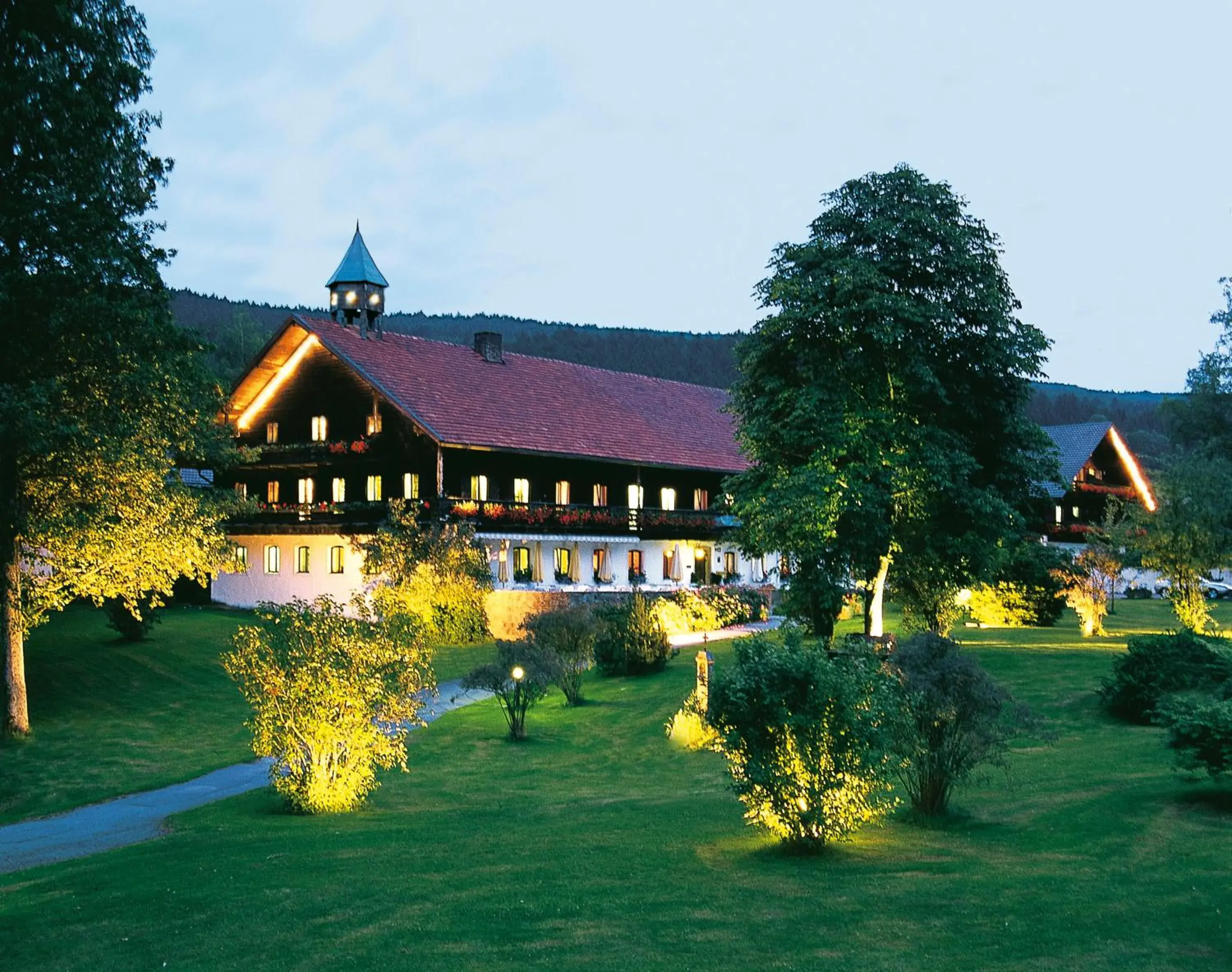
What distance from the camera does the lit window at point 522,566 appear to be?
50094mm

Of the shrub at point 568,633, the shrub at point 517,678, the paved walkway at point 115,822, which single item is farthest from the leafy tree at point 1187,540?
the paved walkway at point 115,822

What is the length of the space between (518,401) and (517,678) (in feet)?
96.1

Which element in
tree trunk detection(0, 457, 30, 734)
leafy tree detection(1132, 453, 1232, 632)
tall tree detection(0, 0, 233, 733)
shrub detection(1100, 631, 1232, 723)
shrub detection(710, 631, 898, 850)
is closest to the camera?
shrub detection(710, 631, 898, 850)

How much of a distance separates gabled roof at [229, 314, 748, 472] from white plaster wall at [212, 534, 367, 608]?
687 centimetres

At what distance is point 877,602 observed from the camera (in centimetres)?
3150

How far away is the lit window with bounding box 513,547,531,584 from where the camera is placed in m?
50.1

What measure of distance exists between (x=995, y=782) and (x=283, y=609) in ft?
37.1

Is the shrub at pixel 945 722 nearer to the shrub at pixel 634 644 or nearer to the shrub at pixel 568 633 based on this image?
the shrub at pixel 568 633

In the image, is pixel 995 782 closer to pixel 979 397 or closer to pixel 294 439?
pixel 979 397

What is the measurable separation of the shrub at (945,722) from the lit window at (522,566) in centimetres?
3547

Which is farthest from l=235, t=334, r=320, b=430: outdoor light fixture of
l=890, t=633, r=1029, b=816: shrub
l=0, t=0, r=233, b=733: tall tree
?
l=890, t=633, r=1029, b=816: shrub

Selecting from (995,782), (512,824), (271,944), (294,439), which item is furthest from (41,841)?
(294,439)

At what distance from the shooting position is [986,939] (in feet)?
32.5

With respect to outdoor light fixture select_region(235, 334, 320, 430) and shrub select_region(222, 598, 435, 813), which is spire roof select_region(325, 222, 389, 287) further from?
shrub select_region(222, 598, 435, 813)
